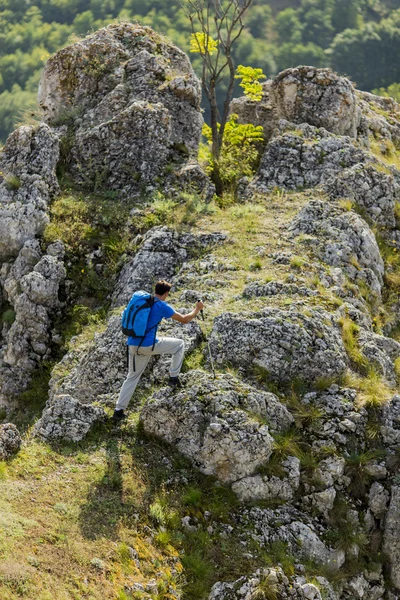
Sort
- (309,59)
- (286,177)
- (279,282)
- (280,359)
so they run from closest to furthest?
(280,359) < (279,282) < (286,177) < (309,59)

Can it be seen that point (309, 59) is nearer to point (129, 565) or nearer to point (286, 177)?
point (286, 177)

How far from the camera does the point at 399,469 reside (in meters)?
9.70

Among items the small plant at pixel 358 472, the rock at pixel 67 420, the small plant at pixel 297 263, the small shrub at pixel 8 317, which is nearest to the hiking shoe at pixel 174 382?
the rock at pixel 67 420

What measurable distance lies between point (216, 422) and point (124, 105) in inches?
473

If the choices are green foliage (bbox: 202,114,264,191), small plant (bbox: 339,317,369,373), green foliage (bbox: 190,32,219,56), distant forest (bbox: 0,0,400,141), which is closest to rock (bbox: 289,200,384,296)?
small plant (bbox: 339,317,369,373)

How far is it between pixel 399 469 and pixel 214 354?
368 cm

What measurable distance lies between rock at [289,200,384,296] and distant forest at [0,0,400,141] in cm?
9539

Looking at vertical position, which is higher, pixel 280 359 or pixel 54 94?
pixel 54 94

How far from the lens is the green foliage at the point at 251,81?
64.6 ft

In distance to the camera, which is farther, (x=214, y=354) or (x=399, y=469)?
(x=214, y=354)

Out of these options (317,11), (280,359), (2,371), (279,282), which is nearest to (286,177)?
(279,282)

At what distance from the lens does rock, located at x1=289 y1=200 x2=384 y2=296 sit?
45.5 feet

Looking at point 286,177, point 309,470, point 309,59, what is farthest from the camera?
point 309,59

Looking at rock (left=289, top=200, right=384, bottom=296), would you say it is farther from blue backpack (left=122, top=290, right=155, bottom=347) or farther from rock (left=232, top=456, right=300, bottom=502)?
rock (left=232, top=456, right=300, bottom=502)
